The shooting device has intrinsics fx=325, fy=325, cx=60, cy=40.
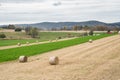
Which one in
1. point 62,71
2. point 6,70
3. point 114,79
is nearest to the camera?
point 114,79

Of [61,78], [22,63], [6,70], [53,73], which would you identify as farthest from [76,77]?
[22,63]

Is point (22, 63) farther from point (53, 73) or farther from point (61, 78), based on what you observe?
point (61, 78)

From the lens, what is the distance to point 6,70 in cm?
2334

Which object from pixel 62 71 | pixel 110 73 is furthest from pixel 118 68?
pixel 62 71

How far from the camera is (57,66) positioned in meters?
24.5

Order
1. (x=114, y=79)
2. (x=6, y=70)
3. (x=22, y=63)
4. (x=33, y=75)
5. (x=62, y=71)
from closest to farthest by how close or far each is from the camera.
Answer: (x=114, y=79), (x=33, y=75), (x=62, y=71), (x=6, y=70), (x=22, y=63)

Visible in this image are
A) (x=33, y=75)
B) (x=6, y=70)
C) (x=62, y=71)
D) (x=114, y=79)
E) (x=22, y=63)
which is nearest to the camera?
(x=114, y=79)

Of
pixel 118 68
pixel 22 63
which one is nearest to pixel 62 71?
pixel 118 68

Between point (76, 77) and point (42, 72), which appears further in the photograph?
point (42, 72)

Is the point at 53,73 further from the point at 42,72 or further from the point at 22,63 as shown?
the point at 22,63

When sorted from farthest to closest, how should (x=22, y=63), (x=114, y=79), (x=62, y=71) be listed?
(x=22, y=63) → (x=62, y=71) → (x=114, y=79)

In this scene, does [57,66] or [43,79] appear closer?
[43,79]

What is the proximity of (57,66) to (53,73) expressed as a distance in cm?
333

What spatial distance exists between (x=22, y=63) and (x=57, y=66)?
13.5 feet
